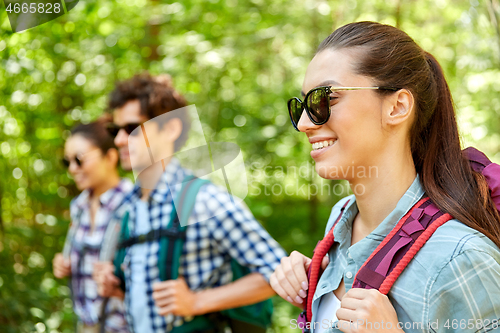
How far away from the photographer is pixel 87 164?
10.3 feet

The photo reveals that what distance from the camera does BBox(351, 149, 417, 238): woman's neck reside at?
1192 millimetres

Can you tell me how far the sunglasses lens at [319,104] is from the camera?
1159 millimetres

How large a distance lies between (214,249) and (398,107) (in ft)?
3.87

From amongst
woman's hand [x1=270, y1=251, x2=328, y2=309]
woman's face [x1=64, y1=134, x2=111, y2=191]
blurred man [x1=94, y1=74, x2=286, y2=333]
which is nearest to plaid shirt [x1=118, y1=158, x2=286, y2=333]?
blurred man [x1=94, y1=74, x2=286, y2=333]

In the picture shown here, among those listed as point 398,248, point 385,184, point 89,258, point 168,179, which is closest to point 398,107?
point 385,184

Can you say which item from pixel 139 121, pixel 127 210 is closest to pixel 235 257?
pixel 127 210

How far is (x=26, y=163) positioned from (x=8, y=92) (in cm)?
118

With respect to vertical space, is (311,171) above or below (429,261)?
below

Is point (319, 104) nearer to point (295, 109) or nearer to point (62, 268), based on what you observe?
point (295, 109)

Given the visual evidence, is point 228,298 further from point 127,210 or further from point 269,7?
point 269,7

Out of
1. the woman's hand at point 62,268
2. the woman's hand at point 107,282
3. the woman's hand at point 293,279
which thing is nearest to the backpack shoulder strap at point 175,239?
the woman's hand at point 107,282

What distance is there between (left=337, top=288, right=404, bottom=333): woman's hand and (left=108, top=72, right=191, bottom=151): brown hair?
1.63 metres

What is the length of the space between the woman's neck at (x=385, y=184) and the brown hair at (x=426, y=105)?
0.17ft

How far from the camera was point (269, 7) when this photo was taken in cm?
466
